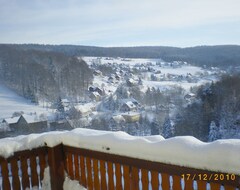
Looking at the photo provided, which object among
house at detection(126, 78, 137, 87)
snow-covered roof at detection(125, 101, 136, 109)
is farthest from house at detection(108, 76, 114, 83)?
snow-covered roof at detection(125, 101, 136, 109)

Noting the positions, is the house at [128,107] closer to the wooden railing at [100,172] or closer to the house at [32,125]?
the house at [32,125]

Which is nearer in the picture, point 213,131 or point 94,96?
point 213,131

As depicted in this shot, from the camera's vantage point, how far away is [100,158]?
2.26 m

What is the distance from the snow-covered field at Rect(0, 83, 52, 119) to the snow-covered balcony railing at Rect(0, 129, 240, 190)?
3374 centimetres

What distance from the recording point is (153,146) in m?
1.88

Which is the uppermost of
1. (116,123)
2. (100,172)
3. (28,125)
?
(100,172)

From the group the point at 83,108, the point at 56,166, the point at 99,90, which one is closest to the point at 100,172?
the point at 56,166

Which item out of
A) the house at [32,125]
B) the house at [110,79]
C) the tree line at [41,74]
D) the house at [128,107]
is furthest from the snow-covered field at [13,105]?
the house at [110,79]

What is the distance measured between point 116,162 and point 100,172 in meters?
0.23

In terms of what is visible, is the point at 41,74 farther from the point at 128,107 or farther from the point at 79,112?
the point at 128,107

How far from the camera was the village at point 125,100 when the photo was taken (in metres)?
30.1

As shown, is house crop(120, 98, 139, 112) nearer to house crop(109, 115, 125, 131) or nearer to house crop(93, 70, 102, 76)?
house crop(109, 115, 125, 131)

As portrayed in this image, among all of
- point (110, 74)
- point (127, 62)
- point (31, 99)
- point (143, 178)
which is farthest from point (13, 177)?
point (127, 62)

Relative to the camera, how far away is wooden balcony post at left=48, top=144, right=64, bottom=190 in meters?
2.54
